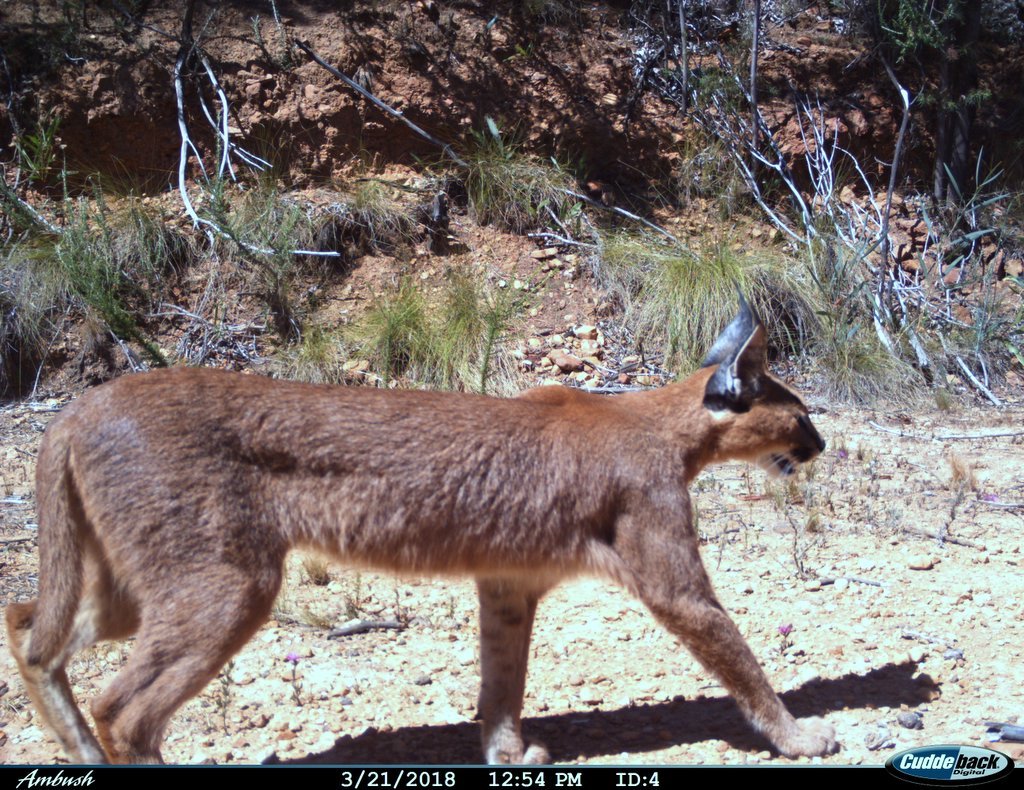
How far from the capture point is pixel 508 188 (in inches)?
400

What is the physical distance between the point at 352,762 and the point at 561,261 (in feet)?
22.0

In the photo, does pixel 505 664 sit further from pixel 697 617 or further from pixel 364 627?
pixel 364 627

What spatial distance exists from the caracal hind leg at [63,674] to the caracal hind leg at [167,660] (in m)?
0.20

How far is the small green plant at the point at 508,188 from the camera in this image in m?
10.2

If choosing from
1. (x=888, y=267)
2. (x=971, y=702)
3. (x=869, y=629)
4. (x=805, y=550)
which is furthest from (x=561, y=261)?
(x=971, y=702)

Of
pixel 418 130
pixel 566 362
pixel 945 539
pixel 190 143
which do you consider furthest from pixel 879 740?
pixel 190 143

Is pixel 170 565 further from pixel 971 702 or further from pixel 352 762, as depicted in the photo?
pixel 971 702

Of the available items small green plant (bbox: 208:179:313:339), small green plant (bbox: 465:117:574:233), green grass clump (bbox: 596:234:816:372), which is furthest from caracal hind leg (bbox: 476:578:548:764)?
small green plant (bbox: 465:117:574:233)

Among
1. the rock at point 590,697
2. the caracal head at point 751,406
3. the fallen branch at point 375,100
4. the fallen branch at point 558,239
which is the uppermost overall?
the fallen branch at point 375,100

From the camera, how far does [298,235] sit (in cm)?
943

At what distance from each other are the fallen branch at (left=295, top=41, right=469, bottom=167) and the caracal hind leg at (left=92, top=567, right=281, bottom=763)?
23.8ft

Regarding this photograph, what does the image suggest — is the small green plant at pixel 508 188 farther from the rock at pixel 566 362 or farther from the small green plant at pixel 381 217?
the rock at pixel 566 362

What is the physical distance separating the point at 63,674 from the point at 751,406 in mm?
2976

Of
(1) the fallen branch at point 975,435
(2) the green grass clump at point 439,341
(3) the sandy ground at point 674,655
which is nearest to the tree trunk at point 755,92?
(2) the green grass clump at point 439,341
